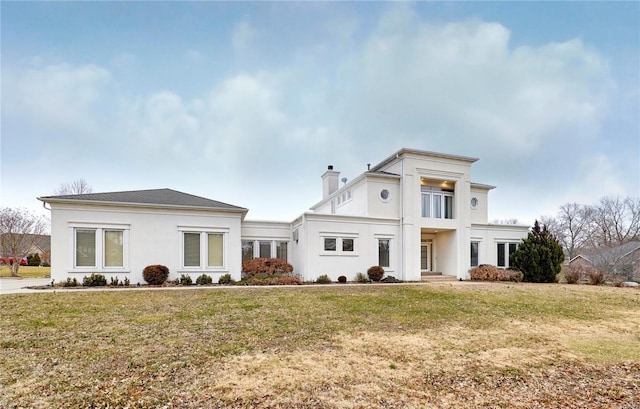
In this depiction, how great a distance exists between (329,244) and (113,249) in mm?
10967

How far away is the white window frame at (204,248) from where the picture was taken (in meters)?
16.7

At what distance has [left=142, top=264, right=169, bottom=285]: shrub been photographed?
15.5 meters

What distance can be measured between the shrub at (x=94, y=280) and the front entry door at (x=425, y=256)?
18.8 meters

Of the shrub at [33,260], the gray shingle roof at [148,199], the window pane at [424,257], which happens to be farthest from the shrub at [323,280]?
the shrub at [33,260]

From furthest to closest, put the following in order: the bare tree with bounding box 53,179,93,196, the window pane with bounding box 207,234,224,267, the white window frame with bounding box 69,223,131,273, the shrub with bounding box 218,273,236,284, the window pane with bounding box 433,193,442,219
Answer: the bare tree with bounding box 53,179,93,196, the window pane with bounding box 433,193,442,219, the window pane with bounding box 207,234,224,267, the shrub with bounding box 218,273,236,284, the white window frame with bounding box 69,223,131,273

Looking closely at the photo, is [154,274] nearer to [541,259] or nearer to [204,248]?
[204,248]

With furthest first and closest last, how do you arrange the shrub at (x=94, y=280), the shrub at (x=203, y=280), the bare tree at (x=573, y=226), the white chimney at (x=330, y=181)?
the bare tree at (x=573, y=226), the white chimney at (x=330, y=181), the shrub at (x=203, y=280), the shrub at (x=94, y=280)

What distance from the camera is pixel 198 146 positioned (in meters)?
25.0

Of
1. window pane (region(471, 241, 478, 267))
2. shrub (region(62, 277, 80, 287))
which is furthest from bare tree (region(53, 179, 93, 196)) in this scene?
window pane (region(471, 241, 478, 267))

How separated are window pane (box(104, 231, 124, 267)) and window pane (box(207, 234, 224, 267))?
4.09 m

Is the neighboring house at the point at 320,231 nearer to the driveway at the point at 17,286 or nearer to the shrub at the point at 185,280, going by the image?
the shrub at the point at 185,280

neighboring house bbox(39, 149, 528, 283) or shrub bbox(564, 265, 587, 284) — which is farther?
shrub bbox(564, 265, 587, 284)

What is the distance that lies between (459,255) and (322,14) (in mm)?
16341

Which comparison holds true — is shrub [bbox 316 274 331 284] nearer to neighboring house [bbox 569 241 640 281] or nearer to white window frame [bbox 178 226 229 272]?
white window frame [bbox 178 226 229 272]
